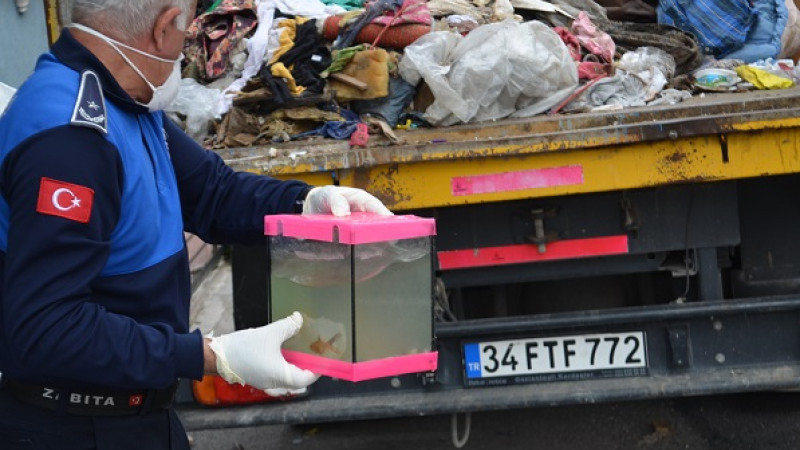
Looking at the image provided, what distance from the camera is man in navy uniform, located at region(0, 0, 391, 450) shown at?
1.94 m

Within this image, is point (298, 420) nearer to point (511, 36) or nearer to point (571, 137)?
point (571, 137)

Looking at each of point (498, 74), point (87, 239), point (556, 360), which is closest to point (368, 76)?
point (498, 74)

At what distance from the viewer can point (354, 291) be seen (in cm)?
244

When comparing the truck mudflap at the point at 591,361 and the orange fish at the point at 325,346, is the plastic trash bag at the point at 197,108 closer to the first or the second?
the truck mudflap at the point at 591,361

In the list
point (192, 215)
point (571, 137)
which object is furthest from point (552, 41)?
point (192, 215)

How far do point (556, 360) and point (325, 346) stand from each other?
1.63 metres

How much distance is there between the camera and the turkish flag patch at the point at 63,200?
1928 mm

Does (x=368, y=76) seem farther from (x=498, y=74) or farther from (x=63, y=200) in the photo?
(x=63, y=200)

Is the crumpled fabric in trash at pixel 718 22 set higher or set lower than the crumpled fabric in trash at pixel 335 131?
higher

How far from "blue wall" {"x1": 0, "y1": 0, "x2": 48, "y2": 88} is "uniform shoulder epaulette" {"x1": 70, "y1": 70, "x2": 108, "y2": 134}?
339cm

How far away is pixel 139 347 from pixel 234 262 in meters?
2.24

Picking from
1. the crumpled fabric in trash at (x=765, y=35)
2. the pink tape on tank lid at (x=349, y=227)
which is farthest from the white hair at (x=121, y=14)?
the crumpled fabric in trash at (x=765, y=35)

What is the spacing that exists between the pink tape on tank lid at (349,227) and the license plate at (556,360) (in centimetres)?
142

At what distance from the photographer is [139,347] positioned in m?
2.03
